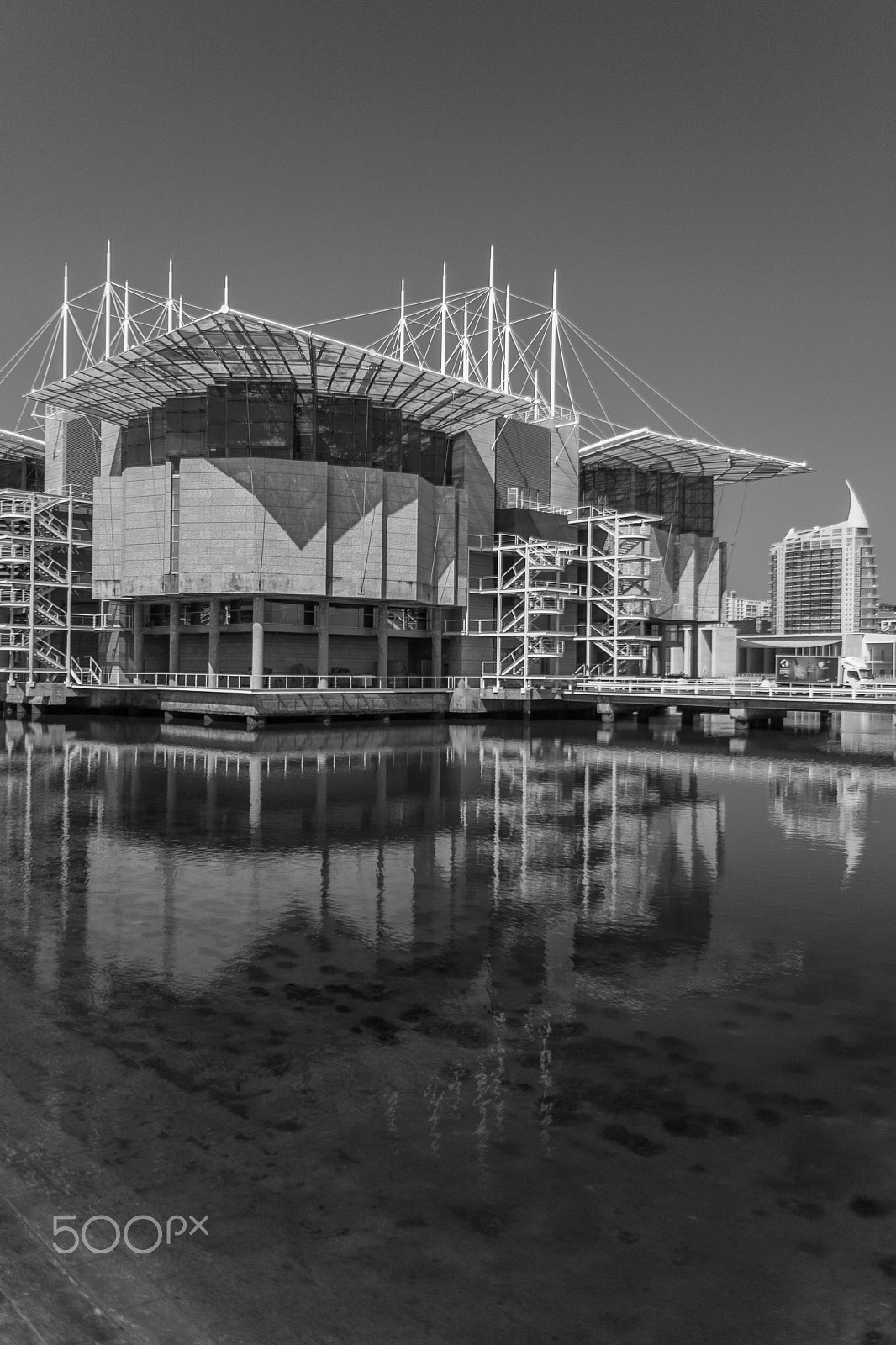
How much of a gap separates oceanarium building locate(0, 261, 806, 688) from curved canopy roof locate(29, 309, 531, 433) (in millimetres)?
198

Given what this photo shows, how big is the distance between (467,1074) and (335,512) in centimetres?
5736

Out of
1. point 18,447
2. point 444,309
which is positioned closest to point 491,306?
point 444,309

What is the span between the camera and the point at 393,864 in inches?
843

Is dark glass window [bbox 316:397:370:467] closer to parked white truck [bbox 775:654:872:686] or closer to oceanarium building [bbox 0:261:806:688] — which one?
oceanarium building [bbox 0:261:806:688]

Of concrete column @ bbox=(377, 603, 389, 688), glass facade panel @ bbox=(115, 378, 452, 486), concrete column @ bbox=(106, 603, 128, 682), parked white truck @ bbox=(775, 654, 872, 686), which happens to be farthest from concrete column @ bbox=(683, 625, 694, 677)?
concrete column @ bbox=(106, 603, 128, 682)

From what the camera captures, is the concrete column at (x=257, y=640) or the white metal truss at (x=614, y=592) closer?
the concrete column at (x=257, y=640)

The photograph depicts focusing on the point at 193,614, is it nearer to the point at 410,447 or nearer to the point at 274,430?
the point at 274,430

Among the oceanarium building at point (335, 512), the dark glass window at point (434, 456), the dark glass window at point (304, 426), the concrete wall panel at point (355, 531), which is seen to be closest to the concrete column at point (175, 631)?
the oceanarium building at point (335, 512)

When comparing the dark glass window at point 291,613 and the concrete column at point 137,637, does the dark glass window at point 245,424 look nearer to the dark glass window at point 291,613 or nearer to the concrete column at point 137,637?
the dark glass window at point 291,613

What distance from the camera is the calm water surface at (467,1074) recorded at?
23.1 feet

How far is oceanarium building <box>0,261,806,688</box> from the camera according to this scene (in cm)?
6309

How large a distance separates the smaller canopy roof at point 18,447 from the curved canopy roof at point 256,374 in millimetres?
15626

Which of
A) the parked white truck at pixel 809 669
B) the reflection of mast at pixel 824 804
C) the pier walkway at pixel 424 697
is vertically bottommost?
the reflection of mast at pixel 824 804

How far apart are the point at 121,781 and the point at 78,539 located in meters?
48.3
